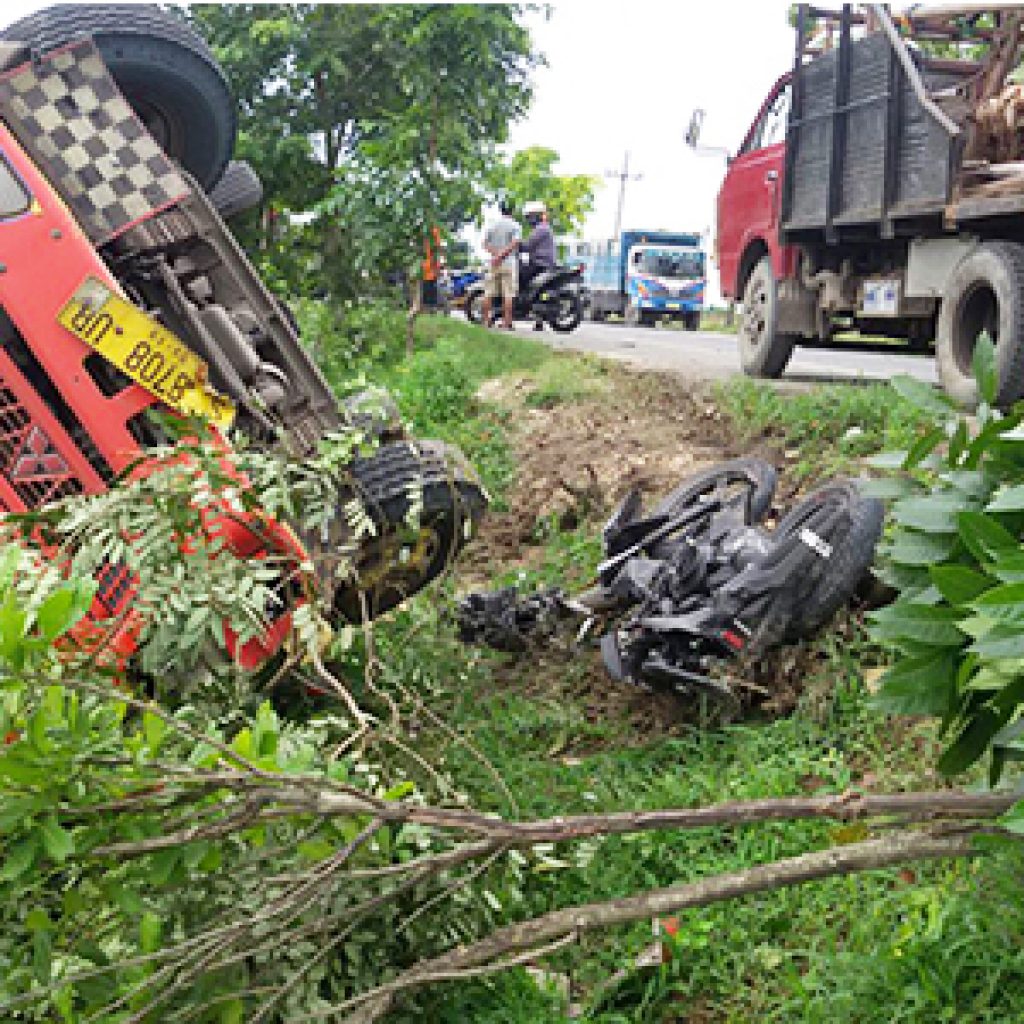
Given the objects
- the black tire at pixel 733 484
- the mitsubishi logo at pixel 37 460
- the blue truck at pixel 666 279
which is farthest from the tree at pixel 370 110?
the blue truck at pixel 666 279

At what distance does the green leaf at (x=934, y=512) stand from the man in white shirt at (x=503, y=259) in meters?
14.5

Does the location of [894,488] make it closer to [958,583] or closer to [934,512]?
[934,512]

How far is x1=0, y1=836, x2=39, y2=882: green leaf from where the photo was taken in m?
1.88

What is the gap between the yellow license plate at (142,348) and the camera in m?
3.79

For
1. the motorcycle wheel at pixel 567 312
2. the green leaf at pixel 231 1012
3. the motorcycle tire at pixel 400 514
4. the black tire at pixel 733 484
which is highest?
the green leaf at pixel 231 1012

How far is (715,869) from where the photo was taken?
333 cm

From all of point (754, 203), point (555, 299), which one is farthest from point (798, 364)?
point (555, 299)

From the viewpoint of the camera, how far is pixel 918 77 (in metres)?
7.14

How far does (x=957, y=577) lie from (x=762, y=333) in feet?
25.4

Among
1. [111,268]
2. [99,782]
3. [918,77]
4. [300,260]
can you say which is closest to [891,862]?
[99,782]

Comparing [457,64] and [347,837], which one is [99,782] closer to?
[347,837]

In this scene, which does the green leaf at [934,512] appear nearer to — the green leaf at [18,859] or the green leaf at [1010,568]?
the green leaf at [1010,568]

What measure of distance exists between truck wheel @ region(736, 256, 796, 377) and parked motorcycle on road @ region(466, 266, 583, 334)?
336 inches

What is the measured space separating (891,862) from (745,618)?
1.96 metres
